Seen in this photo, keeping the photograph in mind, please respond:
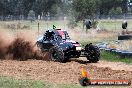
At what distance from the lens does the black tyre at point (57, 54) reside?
16688 millimetres

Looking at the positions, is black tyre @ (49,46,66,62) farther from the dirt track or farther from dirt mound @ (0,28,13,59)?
dirt mound @ (0,28,13,59)

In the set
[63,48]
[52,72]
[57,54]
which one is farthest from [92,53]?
[52,72]

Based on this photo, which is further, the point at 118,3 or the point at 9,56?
the point at 118,3

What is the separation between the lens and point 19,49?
18.0 meters

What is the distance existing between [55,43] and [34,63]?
7.24 ft

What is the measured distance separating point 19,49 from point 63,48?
8.09ft

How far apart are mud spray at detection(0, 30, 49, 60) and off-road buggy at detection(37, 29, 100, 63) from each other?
0.41 metres

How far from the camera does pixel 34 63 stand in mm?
15727

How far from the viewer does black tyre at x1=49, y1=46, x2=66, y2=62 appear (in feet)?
54.7

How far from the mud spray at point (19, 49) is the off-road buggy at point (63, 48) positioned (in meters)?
0.41

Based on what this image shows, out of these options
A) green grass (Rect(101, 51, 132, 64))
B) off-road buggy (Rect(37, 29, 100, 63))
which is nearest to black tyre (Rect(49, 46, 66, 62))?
off-road buggy (Rect(37, 29, 100, 63))

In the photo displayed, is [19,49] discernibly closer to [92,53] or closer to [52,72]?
[92,53]

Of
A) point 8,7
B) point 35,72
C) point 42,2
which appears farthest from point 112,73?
point 42,2

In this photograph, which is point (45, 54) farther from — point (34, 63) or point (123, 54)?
point (123, 54)
